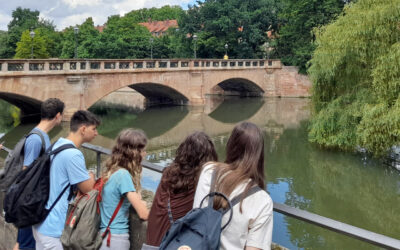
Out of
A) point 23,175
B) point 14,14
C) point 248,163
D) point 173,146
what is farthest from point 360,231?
point 14,14

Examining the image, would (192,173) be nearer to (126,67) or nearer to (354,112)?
(354,112)

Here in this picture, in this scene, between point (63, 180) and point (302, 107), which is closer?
point (63, 180)

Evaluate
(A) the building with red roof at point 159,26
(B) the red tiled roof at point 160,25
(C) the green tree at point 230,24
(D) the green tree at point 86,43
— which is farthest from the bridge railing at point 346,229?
(B) the red tiled roof at point 160,25

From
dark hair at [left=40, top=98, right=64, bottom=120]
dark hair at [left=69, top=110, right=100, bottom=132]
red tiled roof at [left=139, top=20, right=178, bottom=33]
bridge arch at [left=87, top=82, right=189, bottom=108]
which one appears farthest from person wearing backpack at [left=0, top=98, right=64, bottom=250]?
red tiled roof at [left=139, top=20, right=178, bottom=33]

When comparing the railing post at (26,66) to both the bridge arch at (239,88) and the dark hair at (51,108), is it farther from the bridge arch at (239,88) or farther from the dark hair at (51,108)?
the bridge arch at (239,88)

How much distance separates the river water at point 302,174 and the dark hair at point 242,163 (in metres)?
4.76

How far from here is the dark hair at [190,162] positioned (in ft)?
7.90

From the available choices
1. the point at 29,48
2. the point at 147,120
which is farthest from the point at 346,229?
the point at 29,48

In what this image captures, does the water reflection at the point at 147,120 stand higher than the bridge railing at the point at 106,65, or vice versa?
the bridge railing at the point at 106,65

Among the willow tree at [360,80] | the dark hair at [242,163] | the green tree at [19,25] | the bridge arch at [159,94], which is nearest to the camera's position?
the dark hair at [242,163]

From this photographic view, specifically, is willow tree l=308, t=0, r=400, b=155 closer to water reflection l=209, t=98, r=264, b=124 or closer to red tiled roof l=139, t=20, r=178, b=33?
Result: water reflection l=209, t=98, r=264, b=124

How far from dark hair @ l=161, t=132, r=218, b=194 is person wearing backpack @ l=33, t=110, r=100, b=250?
608 millimetres

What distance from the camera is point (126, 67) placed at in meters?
26.5

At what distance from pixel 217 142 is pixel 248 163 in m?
16.8
